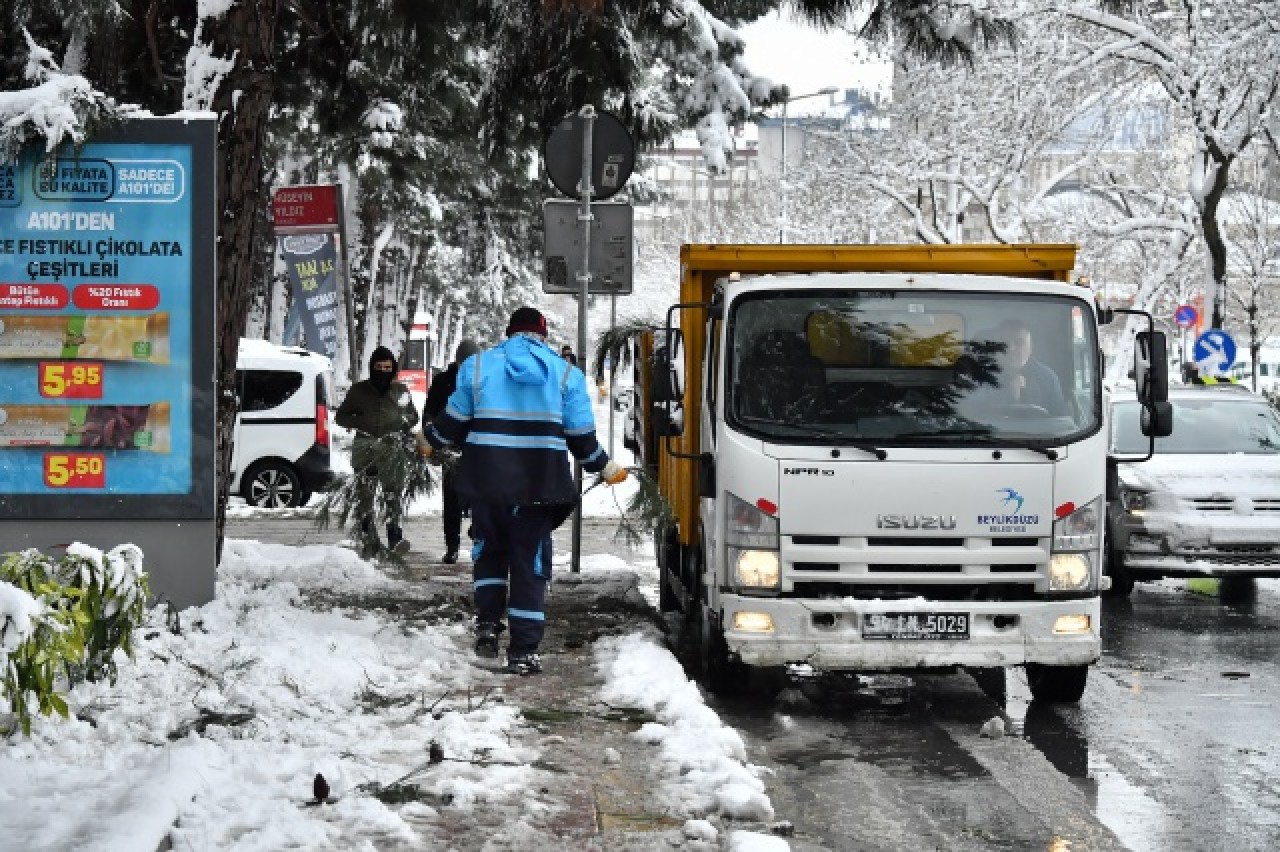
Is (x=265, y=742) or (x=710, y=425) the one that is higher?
(x=710, y=425)

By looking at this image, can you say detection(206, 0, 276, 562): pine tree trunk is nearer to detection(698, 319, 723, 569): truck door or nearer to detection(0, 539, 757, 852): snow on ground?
detection(0, 539, 757, 852): snow on ground

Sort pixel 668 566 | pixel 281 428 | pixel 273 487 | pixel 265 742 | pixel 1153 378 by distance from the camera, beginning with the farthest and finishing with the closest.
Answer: pixel 273 487, pixel 281 428, pixel 668 566, pixel 1153 378, pixel 265 742

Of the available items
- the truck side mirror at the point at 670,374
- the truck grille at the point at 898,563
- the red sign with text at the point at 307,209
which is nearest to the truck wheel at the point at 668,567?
the truck side mirror at the point at 670,374

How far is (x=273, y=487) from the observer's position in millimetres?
22812

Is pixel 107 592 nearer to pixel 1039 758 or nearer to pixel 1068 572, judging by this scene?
pixel 1039 758

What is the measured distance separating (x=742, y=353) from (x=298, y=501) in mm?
14013

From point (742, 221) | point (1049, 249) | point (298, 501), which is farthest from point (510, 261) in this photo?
point (1049, 249)

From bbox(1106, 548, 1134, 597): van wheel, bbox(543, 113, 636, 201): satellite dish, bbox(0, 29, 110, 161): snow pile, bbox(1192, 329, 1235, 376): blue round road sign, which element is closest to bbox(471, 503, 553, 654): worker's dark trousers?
bbox(0, 29, 110, 161): snow pile

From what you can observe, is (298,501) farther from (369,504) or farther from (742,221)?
(742,221)

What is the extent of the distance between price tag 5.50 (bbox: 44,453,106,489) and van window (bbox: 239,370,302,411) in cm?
1331

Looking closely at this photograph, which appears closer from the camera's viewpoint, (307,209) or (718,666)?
(718,666)

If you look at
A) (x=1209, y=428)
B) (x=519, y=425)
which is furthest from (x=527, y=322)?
(x=1209, y=428)

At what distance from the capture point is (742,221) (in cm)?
7856

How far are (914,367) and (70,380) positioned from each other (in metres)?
4.15
